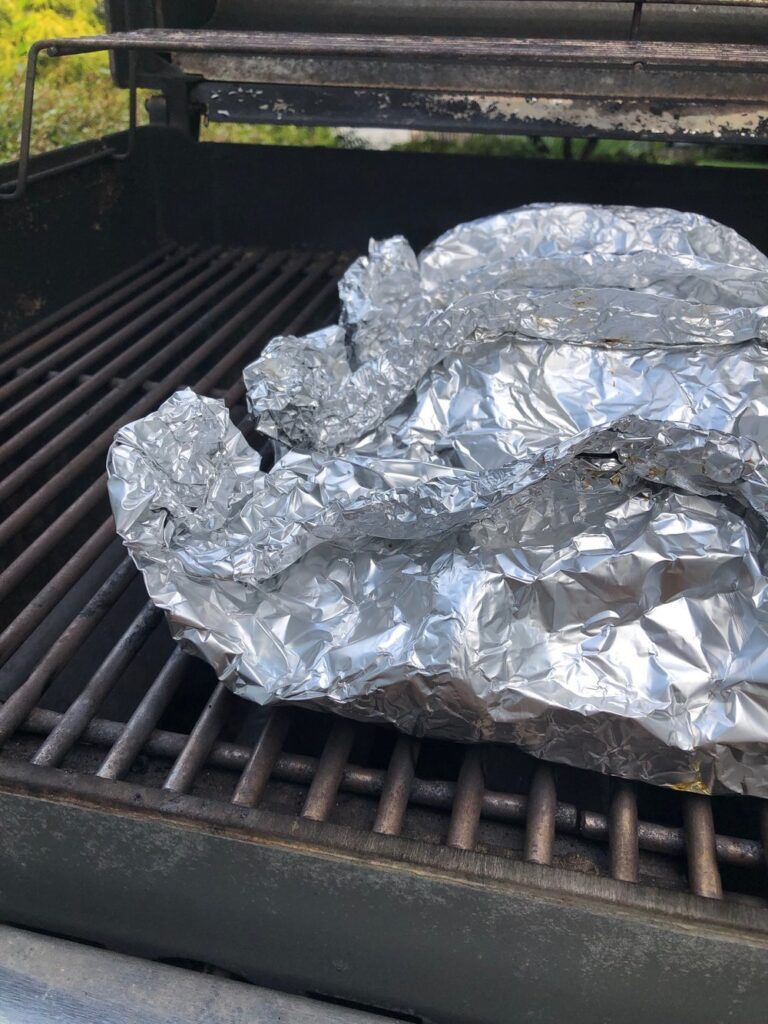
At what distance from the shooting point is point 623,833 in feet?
2.89

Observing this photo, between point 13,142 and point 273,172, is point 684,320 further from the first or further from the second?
point 13,142

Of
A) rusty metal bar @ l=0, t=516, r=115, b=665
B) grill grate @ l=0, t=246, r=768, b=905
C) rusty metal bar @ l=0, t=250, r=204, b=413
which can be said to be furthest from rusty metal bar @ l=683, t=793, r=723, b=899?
rusty metal bar @ l=0, t=250, r=204, b=413

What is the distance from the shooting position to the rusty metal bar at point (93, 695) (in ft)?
3.09

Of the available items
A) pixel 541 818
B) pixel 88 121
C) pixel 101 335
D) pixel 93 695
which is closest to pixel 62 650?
pixel 93 695

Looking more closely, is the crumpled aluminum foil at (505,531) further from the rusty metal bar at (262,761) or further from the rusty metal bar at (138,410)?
the rusty metal bar at (138,410)

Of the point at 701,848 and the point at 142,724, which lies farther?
the point at 142,724

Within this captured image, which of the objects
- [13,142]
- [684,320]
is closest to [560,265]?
[684,320]

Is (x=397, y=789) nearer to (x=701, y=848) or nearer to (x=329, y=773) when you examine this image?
(x=329, y=773)

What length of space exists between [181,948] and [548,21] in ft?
6.93

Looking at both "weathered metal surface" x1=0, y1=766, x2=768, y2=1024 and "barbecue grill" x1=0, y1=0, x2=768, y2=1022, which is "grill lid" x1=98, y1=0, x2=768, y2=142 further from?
"weathered metal surface" x1=0, y1=766, x2=768, y2=1024

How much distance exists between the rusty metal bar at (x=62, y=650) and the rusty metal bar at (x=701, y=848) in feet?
2.54

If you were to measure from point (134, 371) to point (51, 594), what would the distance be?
0.68 metres

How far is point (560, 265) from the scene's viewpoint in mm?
1479

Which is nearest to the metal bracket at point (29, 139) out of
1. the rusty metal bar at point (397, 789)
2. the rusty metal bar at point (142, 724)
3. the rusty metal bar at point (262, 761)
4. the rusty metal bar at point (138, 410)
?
the rusty metal bar at point (138, 410)
